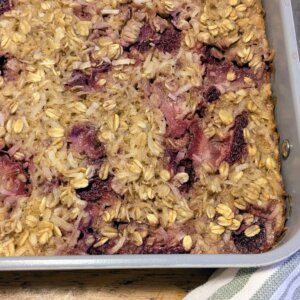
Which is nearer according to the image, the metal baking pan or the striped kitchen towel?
the metal baking pan

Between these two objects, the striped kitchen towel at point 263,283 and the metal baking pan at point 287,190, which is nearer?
the metal baking pan at point 287,190

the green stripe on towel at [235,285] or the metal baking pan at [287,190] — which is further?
the green stripe on towel at [235,285]

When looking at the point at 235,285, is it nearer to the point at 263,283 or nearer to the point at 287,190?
the point at 263,283

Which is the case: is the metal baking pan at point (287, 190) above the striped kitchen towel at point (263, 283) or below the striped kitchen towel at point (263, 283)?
above

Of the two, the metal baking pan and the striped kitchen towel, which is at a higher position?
the metal baking pan

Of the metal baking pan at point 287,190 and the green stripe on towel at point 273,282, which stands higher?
the metal baking pan at point 287,190
